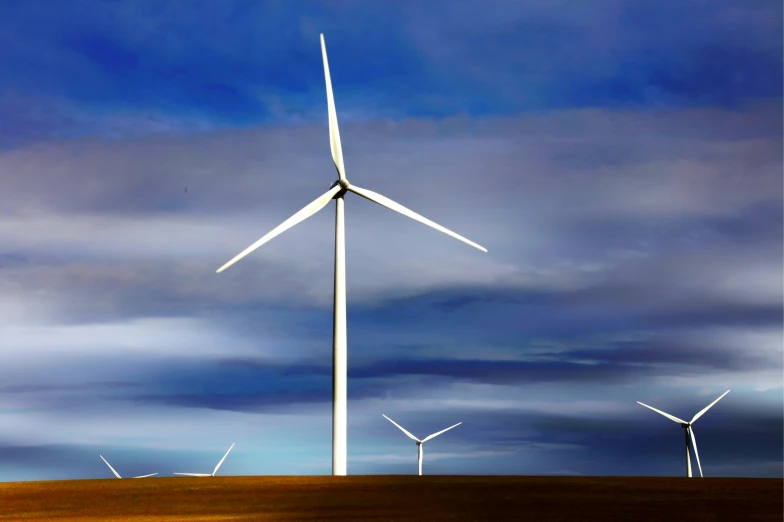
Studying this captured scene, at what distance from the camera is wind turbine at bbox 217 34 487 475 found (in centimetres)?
5791

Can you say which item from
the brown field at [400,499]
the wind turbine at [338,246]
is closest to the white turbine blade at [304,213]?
the wind turbine at [338,246]

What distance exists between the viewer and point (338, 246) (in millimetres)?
61812

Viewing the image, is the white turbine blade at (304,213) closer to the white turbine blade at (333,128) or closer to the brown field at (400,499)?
the white turbine blade at (333,128)

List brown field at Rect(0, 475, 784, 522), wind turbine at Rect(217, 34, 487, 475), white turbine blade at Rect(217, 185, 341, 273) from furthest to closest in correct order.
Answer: white turbine blade at Rect(217, 185, 341, 273) < wind turbine at Rect(217, 34, 487, 475) < brown field at Rect(0, 475, 784, 522)

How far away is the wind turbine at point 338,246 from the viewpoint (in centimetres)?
5791

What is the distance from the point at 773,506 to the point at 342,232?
30.4 meters

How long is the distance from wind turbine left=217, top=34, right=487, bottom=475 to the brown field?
11.9ft

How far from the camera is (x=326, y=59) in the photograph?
2616 inches

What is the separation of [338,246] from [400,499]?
68.1 ft

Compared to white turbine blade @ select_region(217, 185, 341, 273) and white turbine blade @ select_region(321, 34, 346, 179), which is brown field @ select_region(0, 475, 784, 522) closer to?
white turbine blade @ select_region(217, 185, 341, 273)

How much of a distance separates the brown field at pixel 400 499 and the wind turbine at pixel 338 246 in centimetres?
362

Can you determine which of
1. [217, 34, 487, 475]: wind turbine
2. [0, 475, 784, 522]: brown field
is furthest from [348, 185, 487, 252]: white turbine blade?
[0, 475, 784, 522]: brown field

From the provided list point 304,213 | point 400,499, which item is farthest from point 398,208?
point 400,499

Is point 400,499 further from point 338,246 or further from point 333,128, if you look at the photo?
point 333,128
